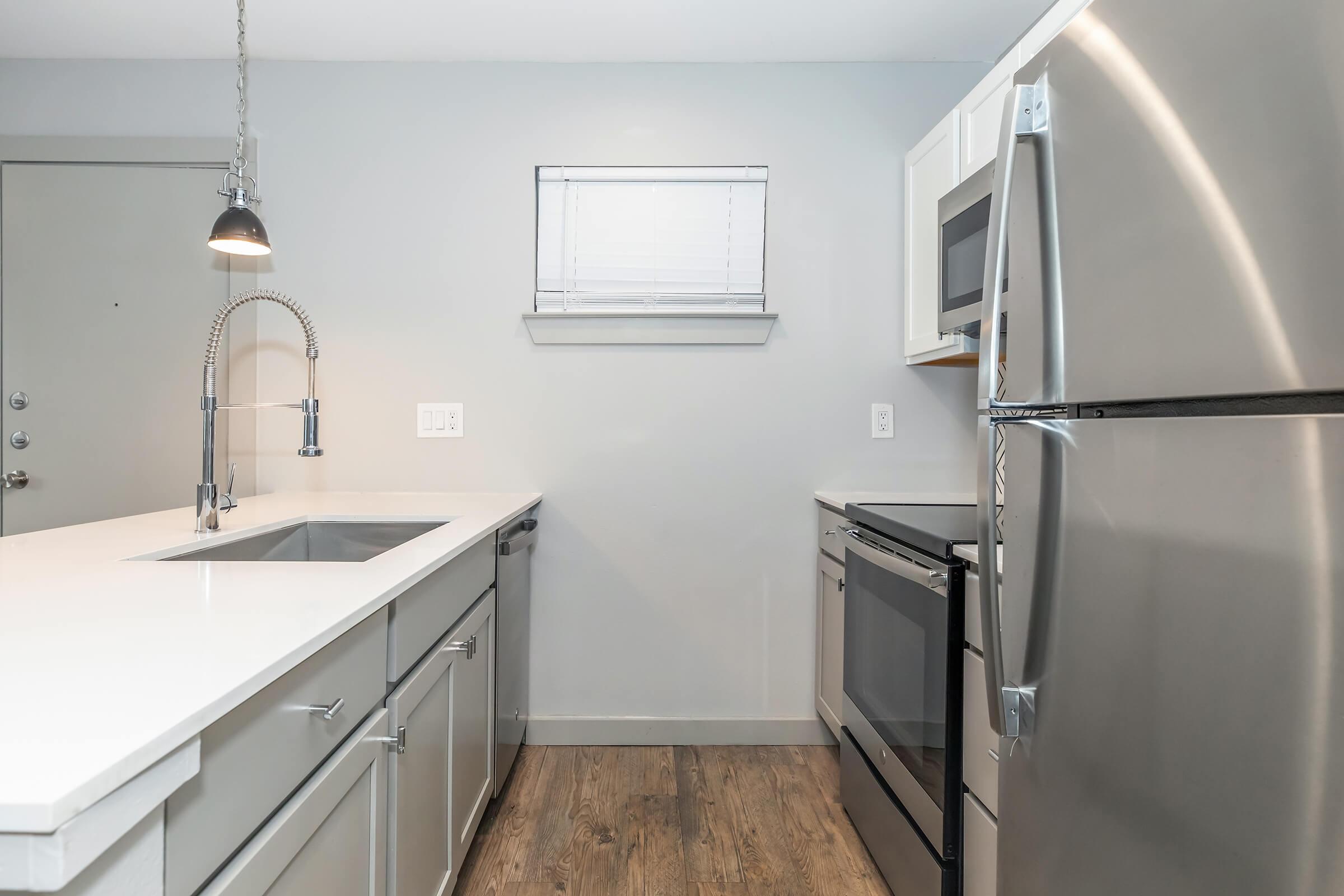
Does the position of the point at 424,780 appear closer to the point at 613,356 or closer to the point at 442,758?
the point at 442,758

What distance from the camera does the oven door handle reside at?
4.55 feet

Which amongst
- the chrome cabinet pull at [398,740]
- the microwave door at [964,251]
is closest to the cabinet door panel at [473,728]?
the chrome cabinet pull at [398,740]

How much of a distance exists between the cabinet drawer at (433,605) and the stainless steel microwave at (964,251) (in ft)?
4.22

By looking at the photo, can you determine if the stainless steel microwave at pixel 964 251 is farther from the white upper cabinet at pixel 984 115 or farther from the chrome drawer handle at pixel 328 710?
the chrome drawer handle at pixel 328 710

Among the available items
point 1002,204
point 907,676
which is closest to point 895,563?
point 907,676

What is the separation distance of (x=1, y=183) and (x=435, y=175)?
4.77ft

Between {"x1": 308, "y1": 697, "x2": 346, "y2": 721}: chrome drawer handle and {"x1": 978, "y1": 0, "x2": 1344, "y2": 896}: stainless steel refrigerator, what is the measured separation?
2.77ft

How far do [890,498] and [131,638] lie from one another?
203 centimetres

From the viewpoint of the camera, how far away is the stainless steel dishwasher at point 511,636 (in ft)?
6.30

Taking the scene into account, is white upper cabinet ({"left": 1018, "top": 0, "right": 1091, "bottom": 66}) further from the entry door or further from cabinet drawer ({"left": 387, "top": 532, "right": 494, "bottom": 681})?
the entry door

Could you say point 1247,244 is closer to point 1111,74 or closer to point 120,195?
point 1111,74

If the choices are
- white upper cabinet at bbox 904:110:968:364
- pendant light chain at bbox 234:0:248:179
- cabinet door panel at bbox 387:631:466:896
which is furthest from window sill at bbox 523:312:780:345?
cabinet door panel at bbox 387:631:466:896

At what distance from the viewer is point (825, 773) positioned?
2238 millimetres

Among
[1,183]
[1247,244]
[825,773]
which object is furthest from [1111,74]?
[1,183]
